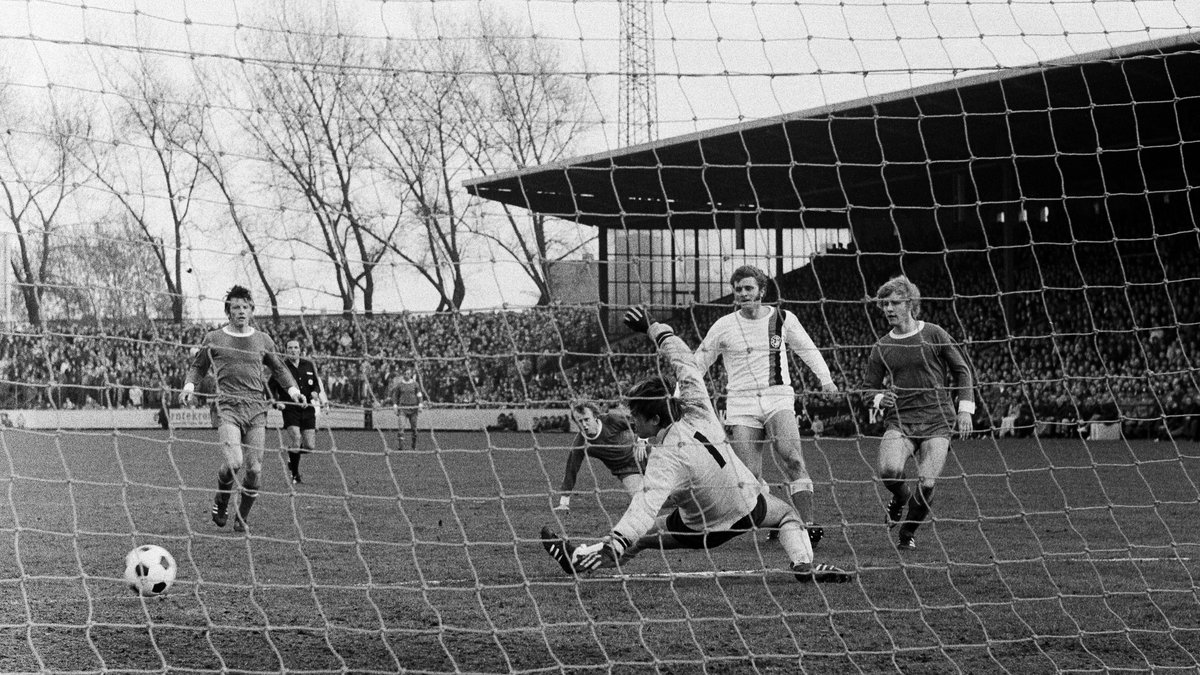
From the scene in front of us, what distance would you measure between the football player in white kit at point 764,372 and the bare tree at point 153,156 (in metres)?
3.26

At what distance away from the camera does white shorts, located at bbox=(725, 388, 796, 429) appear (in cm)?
763

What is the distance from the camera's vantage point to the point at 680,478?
Result: 5738 mm

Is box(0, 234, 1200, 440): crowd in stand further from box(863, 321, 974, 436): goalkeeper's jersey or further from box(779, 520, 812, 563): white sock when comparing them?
box(779, 520, 812, 563): white sock

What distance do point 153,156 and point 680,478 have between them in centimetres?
272

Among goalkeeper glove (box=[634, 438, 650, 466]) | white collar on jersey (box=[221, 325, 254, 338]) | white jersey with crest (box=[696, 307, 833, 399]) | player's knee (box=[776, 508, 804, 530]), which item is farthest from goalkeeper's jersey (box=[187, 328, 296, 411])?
player's knee (box=[776, 508, 804, 530])

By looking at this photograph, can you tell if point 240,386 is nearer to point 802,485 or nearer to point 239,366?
point 239,366

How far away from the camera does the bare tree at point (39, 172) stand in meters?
4.91

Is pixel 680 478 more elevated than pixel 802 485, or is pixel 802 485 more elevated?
pixel 680 478

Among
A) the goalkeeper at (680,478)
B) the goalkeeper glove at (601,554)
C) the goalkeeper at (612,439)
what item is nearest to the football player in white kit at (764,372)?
the goalkeeper at (680,478)

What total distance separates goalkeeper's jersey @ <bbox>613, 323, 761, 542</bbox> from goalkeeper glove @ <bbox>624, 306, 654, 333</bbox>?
4 cm

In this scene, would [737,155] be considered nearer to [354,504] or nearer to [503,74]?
[354,504]

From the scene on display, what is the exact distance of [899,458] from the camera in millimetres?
7699

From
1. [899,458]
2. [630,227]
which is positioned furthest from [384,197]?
[899,458]

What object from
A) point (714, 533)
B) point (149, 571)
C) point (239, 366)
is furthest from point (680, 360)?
point (239, 366)
